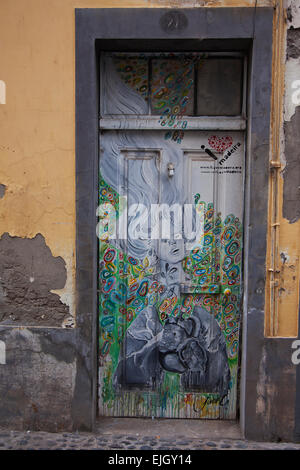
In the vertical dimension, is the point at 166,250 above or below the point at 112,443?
above

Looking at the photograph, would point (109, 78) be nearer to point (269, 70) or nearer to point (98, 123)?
point (98, 123)

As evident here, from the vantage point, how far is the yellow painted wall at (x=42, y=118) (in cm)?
321

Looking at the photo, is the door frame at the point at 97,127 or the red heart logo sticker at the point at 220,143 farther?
the red heart logo sticker at the point at 220,143

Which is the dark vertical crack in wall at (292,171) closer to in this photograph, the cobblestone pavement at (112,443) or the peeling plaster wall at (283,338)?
the peeling plaster wall at (283,338)

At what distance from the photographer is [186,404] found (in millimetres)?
3646

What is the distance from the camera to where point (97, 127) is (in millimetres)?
3428

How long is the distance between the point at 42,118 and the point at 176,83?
1194 millimetres

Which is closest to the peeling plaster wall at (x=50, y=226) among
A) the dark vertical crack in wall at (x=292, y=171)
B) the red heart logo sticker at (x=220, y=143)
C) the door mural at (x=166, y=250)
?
the dark vertical crack in wall at (x=292, y=171)

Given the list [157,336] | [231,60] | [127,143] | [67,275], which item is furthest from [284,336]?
[231,60]

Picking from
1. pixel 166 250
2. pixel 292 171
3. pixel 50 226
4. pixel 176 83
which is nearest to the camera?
pixel 292 171

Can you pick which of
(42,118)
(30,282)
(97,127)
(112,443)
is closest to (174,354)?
(112,443)

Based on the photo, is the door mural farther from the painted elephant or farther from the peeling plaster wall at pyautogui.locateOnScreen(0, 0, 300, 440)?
the peeling plaster wall at pyautogui.locateOnScreen(0, 0, 300, 440)

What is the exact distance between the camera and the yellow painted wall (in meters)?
3.21

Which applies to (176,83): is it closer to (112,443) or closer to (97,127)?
(97,127)
